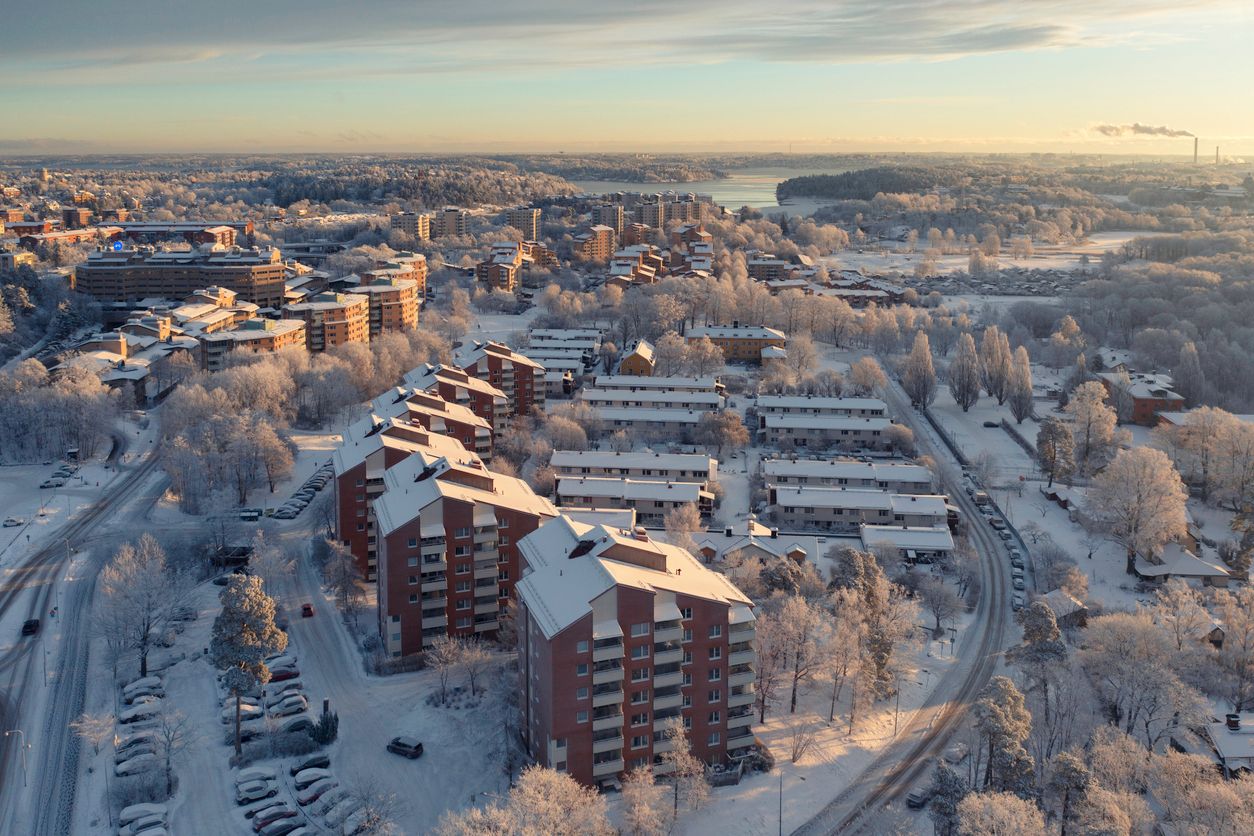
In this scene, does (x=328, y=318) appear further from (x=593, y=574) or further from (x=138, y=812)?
(x=593, y=574)

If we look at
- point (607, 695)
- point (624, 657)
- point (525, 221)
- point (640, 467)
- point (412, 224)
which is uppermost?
point (525, 221)

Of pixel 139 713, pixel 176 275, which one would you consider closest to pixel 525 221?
pixel 176 275

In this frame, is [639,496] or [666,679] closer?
[666,679]

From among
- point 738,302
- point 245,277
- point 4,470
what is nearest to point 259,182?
point 245,277

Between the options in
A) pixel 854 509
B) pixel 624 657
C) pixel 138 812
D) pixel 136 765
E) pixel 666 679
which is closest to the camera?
pixel 138 812

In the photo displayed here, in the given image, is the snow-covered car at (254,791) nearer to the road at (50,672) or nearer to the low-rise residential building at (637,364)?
the road at (50,672)

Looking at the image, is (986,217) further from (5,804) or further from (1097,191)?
(5,804)

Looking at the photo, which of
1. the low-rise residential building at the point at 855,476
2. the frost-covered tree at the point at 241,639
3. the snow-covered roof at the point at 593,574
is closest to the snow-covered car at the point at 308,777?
the frost-covered tree at the point at 241,639
